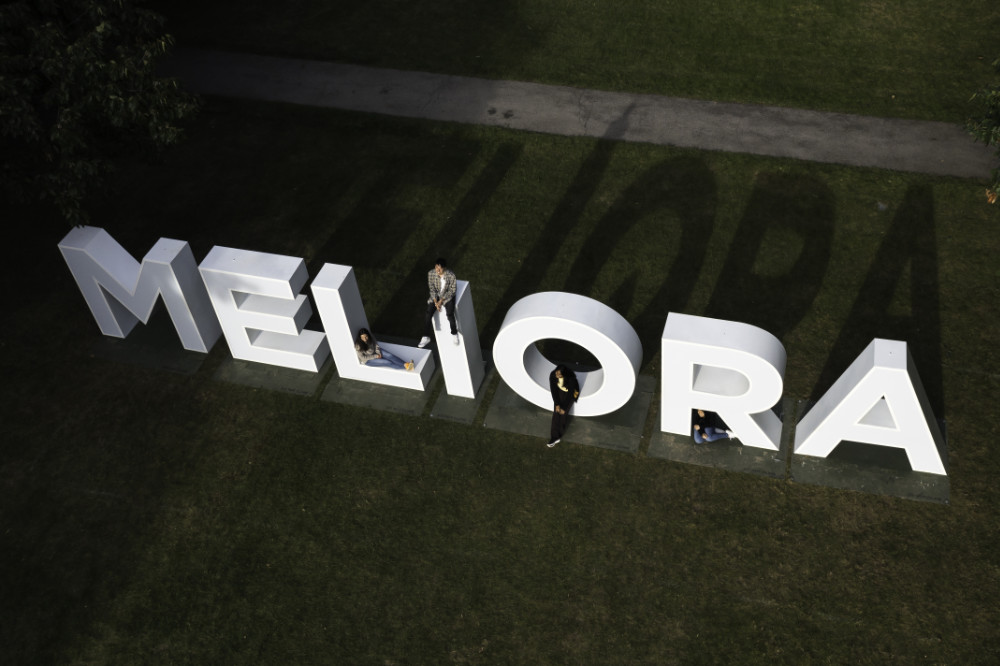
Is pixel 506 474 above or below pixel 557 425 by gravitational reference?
below

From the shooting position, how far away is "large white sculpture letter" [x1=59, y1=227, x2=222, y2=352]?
1427 cm

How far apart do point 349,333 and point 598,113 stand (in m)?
9.09

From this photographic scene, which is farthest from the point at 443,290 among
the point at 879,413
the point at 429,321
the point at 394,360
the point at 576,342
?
the point at 879,413

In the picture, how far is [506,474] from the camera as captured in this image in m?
13.1

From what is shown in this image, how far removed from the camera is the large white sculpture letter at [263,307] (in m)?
13.7

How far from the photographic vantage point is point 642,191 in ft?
58.4

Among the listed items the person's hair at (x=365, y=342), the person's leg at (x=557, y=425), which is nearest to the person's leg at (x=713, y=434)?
the person's leg at (x=557, y=425)

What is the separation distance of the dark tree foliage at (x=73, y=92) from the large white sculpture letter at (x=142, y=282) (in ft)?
2.23

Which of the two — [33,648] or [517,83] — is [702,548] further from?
[517,83]

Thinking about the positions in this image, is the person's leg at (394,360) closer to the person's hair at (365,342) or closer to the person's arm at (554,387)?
the person's hair at (365,342)

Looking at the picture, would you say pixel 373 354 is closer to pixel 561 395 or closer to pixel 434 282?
pixel 434 282

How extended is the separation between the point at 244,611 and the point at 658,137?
12.9 meters

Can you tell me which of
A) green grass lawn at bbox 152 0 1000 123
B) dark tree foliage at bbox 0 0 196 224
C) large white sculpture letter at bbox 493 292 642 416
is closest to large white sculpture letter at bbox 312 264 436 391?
large white sculpture letter at bbox 493 292 642 416

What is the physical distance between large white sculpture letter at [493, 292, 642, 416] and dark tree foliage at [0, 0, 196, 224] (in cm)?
658
